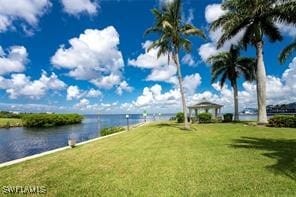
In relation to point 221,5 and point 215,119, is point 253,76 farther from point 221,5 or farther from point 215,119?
point 221,5

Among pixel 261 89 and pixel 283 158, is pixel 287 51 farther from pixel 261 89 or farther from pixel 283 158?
pixel 283 158

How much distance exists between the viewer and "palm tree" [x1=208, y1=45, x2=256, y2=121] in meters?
39.4

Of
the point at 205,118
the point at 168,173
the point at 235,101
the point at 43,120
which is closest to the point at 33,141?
the point at 205,118

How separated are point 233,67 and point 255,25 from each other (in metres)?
14.1

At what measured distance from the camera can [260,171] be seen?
8281 mm

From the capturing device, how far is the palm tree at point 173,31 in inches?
979

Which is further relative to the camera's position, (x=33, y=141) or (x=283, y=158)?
(x=33, y=141)

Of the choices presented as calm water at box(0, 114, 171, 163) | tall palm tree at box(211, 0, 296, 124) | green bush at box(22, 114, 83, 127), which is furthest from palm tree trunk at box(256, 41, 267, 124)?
green bush at box(22, 114, 83, 127)

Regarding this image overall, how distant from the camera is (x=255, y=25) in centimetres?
2658

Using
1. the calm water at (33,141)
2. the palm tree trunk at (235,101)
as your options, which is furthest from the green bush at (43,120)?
the palm tree trunk at (235,101)

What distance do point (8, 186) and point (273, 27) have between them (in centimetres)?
2675

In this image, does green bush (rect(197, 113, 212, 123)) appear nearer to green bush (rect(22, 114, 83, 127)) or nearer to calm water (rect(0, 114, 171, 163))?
calm water (rect(0, 114, 171, 163))

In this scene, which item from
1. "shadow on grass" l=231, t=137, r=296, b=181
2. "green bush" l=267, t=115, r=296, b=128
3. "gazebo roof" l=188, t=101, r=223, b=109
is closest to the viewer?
"shadow on grass" l=231, t=137, r=296, b=181

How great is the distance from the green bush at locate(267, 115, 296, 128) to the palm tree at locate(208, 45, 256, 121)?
13.0 m
